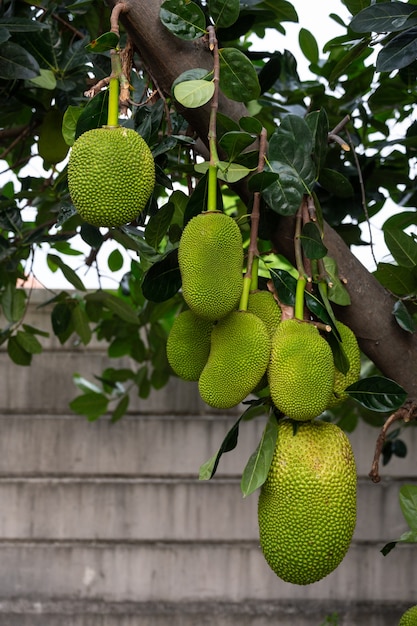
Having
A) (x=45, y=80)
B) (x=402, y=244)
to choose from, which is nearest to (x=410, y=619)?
(x=402, y=244)

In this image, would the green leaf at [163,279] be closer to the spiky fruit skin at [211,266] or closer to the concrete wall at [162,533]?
the spiky fruit skin at [211,266]

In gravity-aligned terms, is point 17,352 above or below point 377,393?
below

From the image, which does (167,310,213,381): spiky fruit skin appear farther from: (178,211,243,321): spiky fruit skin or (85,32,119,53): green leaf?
(85,32,119,53): green leaf

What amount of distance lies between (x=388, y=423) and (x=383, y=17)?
1.23 feet

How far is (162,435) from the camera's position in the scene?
2.47 meters

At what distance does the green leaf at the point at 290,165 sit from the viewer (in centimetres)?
61

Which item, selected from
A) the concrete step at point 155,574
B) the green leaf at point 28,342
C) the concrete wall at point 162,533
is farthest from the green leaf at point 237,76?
the concrete step at point 155,574

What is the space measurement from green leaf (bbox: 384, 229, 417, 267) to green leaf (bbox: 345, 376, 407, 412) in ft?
0.82

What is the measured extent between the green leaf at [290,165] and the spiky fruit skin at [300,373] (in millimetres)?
103

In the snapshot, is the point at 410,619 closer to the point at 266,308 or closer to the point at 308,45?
the point at 266,308

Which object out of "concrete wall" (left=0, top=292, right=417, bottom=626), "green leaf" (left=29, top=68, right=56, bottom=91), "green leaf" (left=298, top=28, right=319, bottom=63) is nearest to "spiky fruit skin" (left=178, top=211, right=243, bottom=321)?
"green leaf" (left=29, top=68, right=56, bottom=91)

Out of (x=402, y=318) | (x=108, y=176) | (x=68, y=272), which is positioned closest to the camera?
(x=108, y=176)

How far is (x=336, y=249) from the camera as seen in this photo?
698 millimetres

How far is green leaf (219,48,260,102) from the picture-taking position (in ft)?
2.00
